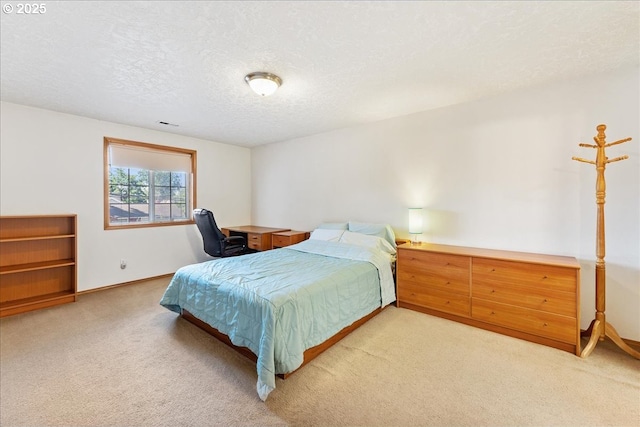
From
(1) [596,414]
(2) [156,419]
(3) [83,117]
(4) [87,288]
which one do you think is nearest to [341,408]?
(2) [156,419]

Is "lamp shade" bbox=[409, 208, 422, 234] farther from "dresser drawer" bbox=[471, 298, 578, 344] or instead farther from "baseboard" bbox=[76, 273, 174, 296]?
"baseboard" bbox=[76, 273, 174, 296]

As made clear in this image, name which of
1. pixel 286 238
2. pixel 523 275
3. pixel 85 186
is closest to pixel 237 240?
pixel 286 238

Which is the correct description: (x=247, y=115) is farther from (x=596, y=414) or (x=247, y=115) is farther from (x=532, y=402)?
(x=596, y=414)

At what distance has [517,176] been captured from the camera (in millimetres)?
2854

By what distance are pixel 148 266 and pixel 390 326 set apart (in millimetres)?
3799

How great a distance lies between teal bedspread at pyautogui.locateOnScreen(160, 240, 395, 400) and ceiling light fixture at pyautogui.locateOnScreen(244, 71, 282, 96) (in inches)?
68.0

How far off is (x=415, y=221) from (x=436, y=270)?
637mm

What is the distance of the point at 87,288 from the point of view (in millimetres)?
3670

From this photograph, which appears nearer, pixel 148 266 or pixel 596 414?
pixel 596 414

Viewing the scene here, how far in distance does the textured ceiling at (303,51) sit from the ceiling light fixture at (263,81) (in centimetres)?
7

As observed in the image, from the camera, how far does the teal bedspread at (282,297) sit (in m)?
1.86

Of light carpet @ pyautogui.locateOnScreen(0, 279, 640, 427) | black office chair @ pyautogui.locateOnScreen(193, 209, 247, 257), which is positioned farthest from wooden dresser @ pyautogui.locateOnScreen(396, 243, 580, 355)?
black office chair @ pyautogui.locateOnScreen(193, 209, 247, 257)

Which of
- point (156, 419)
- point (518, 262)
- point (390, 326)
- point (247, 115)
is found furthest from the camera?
point (247, 115)

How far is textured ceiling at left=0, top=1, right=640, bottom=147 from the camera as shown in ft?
5.40
